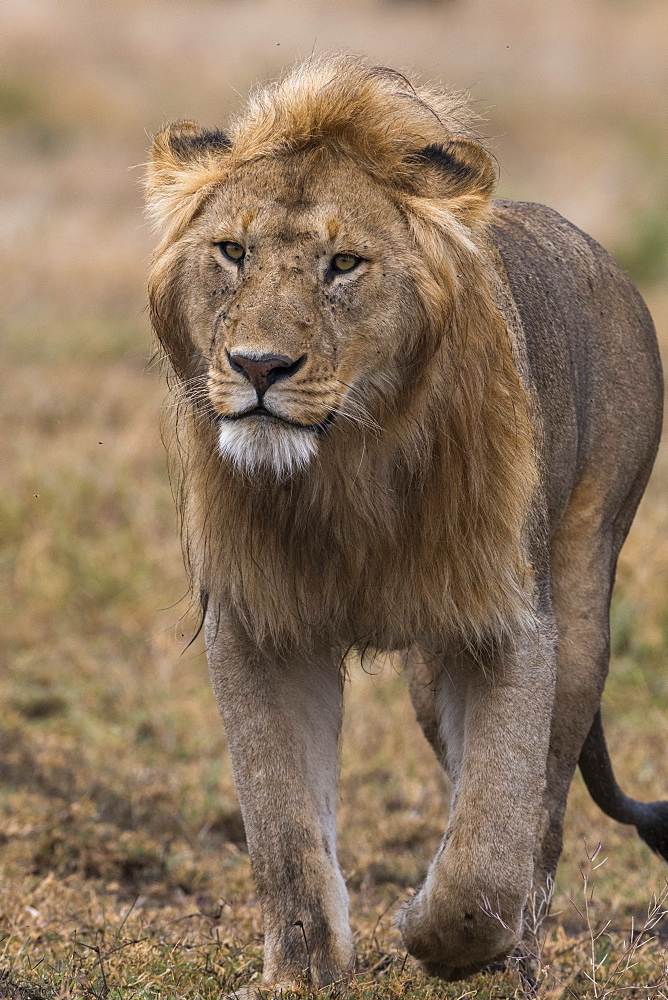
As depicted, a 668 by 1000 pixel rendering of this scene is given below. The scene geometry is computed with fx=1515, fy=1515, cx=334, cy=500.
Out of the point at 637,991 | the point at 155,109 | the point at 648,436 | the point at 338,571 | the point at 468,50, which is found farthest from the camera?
the point at 468,50

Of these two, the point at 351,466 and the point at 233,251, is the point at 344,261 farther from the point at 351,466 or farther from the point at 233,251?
the point at 351,466

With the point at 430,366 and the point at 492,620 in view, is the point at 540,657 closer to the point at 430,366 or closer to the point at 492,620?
the point at 492,620

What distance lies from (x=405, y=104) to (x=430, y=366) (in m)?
0.61

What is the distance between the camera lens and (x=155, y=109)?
20219 mm

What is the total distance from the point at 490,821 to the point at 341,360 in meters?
1.12

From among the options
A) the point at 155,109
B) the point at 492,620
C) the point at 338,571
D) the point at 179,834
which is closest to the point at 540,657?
the point at 492,620

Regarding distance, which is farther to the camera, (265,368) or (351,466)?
(351,466)

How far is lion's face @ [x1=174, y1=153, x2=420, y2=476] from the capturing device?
2.84 meters

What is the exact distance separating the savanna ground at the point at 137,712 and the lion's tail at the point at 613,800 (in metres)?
0.28

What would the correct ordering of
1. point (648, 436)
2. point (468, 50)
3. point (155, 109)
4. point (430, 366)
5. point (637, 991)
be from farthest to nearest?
point (468, 50) < point (155, 109) < point (648, 436) < point (637, 991) < point (430, 366)

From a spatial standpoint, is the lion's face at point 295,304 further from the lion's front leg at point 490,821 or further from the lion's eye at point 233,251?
the lion's front leg at point 490,821

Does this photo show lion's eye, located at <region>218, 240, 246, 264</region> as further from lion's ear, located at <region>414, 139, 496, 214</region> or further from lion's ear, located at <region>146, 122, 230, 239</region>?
lion's ear, located at <region>414, 139, 496, 214</region>

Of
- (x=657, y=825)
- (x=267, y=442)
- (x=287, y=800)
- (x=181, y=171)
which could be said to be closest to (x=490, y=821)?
(x=287, y=800)

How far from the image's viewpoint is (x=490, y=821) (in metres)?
3.36
